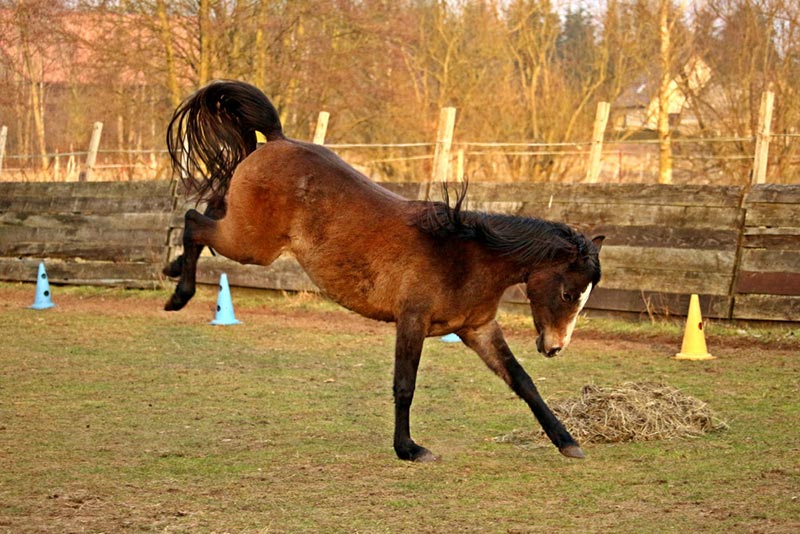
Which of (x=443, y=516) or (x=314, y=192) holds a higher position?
(x=314, y=192)

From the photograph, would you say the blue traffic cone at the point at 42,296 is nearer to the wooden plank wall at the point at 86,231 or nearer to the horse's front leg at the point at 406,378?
the wooden plank wall at the point at 86,231

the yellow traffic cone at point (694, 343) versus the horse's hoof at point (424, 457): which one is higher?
the horse's hoof at point (424, 457)

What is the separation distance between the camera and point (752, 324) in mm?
11102

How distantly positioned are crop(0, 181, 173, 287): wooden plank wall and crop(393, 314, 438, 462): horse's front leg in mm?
10206

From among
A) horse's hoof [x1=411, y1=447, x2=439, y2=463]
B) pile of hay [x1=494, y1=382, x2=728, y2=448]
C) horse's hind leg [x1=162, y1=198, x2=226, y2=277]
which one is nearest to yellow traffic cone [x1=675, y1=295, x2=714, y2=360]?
pile of hay [x1=494, y1=382, x2=728, y2=448]

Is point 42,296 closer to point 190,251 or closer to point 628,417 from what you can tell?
point 190,251

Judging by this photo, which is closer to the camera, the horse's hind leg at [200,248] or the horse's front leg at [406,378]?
the horse's front leg at [406,378]

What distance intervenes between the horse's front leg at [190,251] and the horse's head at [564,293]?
7.39ft

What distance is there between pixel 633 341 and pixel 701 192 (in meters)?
2.09

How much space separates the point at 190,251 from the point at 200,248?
71 mm

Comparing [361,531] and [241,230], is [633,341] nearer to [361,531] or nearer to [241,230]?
[241,230]

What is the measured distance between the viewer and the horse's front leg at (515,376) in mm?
5652

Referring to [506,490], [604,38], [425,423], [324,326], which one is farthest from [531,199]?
[604,38]

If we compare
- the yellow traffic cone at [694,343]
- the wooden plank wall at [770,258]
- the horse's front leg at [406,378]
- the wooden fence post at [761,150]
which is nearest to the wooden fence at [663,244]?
the wooden plank wall at [770,258]
